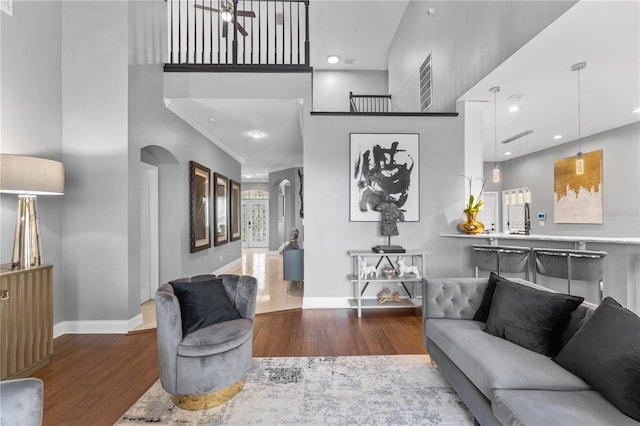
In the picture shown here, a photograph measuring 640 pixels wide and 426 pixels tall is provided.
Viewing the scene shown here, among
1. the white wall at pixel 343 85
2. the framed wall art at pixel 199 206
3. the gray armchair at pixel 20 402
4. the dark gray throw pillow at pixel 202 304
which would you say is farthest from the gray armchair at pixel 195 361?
the white wall at pixel 343 85

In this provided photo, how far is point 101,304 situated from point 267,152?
14.7 feet

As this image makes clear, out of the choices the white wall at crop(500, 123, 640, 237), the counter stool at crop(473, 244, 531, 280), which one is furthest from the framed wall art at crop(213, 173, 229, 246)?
the white wall at crop(500, 123, 640, 237)

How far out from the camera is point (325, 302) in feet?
13.2

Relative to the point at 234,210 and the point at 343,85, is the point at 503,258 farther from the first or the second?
the point at 343,85

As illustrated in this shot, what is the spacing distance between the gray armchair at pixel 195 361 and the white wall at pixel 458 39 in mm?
3751

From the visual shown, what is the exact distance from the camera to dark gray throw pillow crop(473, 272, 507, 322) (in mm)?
2240

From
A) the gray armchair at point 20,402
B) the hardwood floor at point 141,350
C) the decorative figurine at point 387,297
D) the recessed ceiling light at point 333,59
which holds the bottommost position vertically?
the hardwood floor at point 141,350

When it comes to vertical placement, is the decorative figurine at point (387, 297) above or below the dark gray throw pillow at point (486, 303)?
below

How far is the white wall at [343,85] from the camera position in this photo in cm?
766

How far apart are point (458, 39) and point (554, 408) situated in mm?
4463

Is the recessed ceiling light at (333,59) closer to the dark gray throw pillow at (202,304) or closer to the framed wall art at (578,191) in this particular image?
the framed wall art at (578,191)

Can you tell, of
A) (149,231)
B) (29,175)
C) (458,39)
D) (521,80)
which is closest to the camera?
(29,175)

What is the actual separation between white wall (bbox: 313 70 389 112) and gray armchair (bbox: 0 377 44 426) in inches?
297

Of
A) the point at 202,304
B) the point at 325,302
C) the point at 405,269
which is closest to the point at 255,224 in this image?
the point at 325,302
